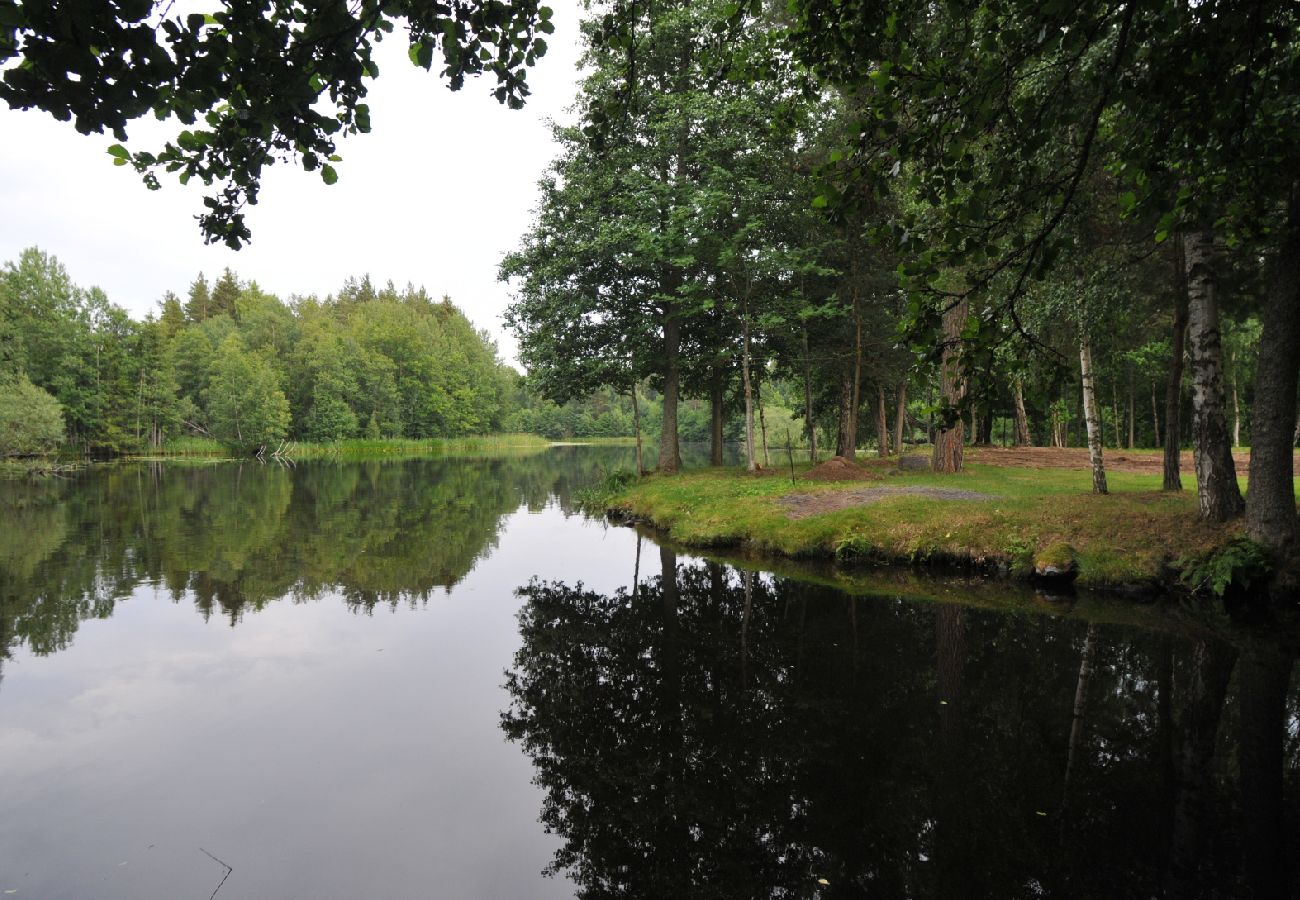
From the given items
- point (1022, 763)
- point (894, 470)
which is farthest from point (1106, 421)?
point (1022, 763)

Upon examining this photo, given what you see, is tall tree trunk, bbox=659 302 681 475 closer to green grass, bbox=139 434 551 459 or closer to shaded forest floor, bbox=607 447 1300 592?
shaded forest floor, bbox=607 447 1300 592

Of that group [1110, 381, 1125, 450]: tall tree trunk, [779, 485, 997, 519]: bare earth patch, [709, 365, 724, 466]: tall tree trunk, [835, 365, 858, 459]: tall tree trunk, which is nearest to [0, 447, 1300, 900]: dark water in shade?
[779, 485, 997, 519]: bare earth patch

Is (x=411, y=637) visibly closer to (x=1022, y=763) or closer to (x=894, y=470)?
(x=1022, y=763)

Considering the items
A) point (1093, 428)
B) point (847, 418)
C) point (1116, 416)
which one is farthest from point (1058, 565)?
point (1116, 416)

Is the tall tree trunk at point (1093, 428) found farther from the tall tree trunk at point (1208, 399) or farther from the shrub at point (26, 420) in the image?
the shrub at point (26, 420)

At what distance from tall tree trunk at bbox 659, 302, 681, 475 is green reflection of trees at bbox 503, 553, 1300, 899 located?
16600mm

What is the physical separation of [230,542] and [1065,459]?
29.8 m

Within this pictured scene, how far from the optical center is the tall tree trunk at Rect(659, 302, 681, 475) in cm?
2536

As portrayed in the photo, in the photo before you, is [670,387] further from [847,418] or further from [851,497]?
[851,497]

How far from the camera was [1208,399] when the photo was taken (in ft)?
36.1

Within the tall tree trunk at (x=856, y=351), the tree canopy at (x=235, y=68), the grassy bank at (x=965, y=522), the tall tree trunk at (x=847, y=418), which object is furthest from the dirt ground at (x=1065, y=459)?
the tree canopy at (x=235, y=68)

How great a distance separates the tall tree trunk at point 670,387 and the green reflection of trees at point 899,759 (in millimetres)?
16600

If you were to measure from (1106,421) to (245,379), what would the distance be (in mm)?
77046

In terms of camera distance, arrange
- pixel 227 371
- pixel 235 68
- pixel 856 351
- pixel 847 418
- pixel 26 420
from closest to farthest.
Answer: pixel 235 68, pixel 856 351, pixel 847 418, pixel 26 420, pixel 227 371
